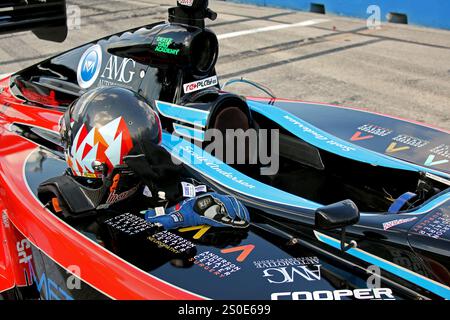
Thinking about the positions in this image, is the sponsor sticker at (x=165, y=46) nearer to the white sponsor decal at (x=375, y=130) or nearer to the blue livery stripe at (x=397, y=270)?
the white sponsor decal at (x=375, y=130)

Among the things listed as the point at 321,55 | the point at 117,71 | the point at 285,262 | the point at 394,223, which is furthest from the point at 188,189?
the point at 321,55

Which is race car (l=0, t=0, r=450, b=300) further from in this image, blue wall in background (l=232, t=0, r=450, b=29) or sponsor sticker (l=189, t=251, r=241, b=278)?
blue wall in background (l=232, t=0, r=450, b=29)

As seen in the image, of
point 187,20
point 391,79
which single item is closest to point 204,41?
point 187,20

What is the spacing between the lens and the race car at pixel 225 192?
2545 millimetres

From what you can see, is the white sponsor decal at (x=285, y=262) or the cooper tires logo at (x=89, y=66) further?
the cooper tires logo at (x=89, y=66)

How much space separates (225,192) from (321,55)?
7614mm

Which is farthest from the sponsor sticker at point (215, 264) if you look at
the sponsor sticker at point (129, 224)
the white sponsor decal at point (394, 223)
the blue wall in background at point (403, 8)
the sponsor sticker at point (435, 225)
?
the blue wall in background at point (403, 8)

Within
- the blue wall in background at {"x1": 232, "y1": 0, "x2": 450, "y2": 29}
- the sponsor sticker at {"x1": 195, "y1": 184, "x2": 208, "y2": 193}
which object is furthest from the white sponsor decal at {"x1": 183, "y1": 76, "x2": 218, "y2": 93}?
the blue wall in background at {"x1": 232, "y1": 0, "x2": 450, "y2": 29}

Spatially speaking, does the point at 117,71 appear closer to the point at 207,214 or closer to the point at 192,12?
the point at 192,12

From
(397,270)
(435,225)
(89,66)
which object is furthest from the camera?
(89,66)

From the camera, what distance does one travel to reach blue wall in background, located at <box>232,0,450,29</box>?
12211 millimetres

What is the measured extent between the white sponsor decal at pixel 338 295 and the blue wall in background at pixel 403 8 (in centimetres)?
1106

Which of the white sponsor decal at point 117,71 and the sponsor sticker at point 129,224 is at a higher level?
the white sponsor decal at point 117,71

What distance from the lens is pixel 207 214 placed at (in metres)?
2.89
